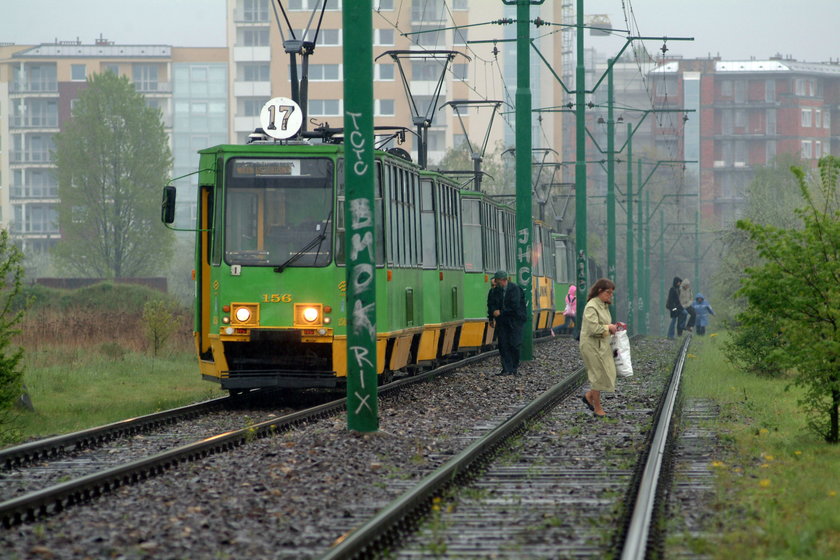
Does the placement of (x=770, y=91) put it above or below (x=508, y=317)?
above

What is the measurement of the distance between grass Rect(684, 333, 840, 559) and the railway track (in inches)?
20.3

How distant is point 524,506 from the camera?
10203 millimetres

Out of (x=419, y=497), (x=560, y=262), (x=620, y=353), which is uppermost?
(x=560, y=262)

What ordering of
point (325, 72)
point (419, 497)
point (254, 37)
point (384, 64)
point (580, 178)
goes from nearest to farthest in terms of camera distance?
point (419, 497)
point (580, 178)
point (325, 72)
point (384, 64)
point (254, 37)

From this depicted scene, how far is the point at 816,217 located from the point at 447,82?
99.5m

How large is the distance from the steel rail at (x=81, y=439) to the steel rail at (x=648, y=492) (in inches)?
211

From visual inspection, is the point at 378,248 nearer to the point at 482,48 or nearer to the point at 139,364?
the point at 139,364

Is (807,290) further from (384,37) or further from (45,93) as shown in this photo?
(45,93)

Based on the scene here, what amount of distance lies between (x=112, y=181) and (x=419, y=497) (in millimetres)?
68697

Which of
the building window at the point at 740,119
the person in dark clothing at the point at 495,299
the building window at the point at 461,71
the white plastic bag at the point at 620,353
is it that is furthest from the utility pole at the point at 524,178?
the building window at the point at 740,119

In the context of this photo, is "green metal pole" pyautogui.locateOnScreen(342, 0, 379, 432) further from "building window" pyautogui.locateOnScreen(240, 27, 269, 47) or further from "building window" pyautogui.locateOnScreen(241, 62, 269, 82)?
"building window" pyautogui.locateOnScreen(241, 62, 269, 82)

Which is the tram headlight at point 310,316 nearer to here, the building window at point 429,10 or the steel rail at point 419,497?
the steel rail at point 419,497

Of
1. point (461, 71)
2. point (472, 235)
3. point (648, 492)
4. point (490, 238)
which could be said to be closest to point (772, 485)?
point (648, 492)

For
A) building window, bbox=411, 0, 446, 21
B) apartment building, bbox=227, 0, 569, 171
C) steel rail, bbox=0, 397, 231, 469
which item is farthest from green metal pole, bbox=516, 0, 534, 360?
building window, bbox=411, 0, 446, 21
